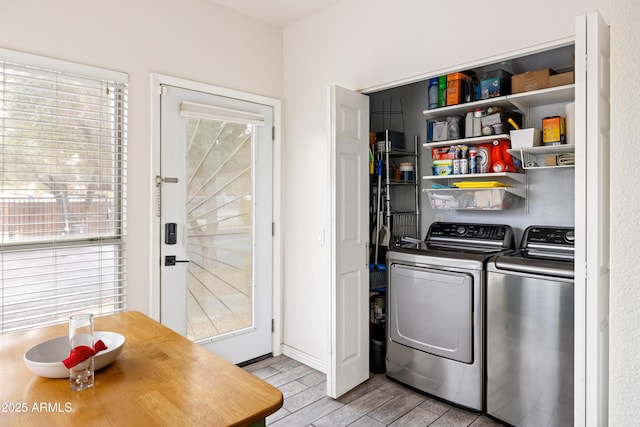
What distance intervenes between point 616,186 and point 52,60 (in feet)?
9.14

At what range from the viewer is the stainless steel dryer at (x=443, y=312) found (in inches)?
101

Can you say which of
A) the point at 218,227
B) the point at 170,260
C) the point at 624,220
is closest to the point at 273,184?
the point at 218,227

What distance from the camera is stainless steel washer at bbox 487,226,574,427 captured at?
2193mm

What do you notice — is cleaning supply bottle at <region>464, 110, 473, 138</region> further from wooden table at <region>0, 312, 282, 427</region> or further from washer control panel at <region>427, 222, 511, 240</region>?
wooden table at <region>0, 312, 282, 427</region>

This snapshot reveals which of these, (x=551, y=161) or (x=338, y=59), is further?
(x=338, y=59)

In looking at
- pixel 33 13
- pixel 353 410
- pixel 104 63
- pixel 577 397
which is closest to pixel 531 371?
pixel 577 397

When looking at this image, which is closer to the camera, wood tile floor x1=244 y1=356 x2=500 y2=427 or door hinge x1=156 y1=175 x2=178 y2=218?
wood tile floor x1=244 y1=356 x2=500 y2=427

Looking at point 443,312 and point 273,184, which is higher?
point 273,184

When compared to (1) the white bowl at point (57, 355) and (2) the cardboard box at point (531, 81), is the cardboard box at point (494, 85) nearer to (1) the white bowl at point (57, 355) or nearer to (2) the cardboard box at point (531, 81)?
(2) the cardboard box at point (531, 81)

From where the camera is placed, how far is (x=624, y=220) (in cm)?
90

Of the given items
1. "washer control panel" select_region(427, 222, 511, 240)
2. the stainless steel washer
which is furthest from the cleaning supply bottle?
the stainless steel washer

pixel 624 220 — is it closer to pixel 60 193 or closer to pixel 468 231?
pixel 468 231

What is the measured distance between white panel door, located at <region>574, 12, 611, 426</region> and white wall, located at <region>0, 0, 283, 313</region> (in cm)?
243

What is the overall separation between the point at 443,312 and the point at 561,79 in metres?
1.64
